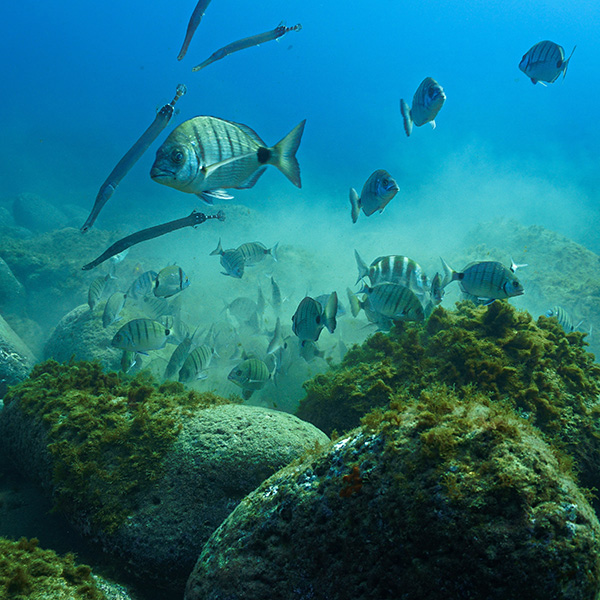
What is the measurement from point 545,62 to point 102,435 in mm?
7536

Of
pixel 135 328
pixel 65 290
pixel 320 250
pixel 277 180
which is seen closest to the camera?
pixel 135 328

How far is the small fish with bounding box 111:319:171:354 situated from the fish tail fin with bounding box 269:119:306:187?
10.4 ft

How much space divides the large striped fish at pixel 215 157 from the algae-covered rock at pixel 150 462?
215 centimetres

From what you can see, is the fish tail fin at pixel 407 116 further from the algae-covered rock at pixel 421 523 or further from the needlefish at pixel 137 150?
the algae-covered rock at pixel 421 523

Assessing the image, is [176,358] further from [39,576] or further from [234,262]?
[39,576]

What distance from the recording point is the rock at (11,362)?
615 centimetres

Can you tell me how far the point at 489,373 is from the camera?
345 centimetres

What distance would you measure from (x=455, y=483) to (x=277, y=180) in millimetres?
75092

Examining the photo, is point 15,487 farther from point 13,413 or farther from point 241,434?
point 241,434

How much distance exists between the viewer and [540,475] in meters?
1.44

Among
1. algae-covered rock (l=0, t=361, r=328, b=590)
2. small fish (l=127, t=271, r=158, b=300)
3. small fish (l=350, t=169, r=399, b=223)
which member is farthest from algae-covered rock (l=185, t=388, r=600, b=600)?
small fish (l=127, t=271, r=158, b=300)

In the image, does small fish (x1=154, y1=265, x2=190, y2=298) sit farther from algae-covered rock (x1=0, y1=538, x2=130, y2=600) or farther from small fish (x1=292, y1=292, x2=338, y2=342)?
algae-covered rock (x1=0, y1=538, x2=130, y2=600)

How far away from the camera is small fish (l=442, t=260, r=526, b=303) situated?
375 cm

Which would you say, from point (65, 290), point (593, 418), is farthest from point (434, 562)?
point (65, 290)
